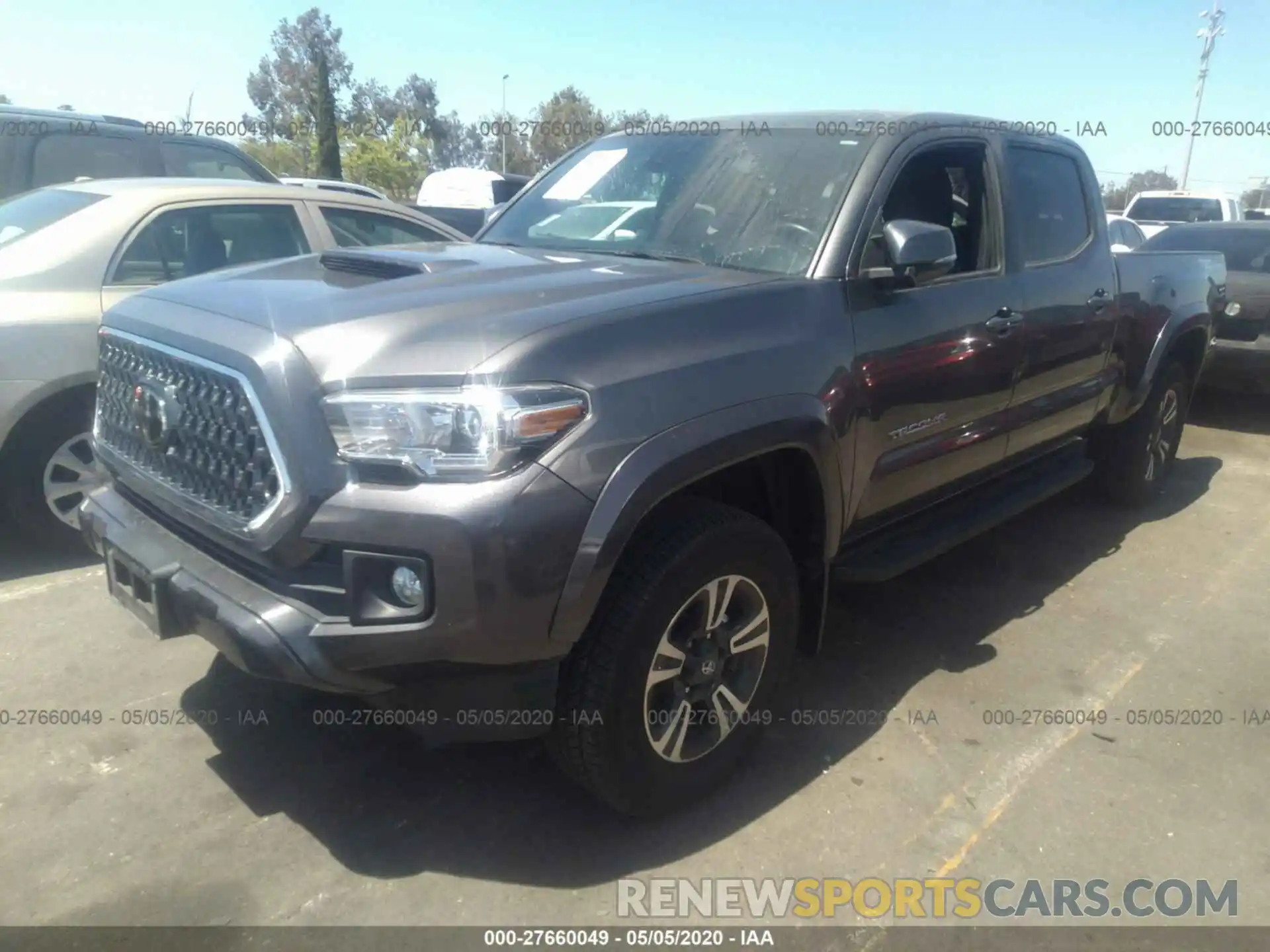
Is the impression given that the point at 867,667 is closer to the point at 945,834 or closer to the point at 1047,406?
the point at 945,834

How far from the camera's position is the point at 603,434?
227 centimetres

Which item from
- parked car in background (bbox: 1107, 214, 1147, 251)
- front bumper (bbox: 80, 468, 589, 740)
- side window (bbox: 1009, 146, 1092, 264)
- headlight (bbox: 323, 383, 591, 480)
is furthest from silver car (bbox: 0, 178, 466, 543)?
parked car in background (bbox: 1107, 214, 1147, 251)

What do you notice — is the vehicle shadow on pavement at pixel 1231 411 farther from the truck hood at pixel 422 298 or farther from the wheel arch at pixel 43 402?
the wheel arch at pixel 43 402

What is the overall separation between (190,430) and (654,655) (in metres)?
1.36

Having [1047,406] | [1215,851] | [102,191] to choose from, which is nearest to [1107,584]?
[1047,406]

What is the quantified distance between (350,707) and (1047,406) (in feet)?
10.4

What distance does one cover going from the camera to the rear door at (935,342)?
3.13m

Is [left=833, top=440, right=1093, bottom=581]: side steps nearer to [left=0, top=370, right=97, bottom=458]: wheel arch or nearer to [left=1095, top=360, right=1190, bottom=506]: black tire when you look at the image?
[left=1095, top=360, right=1190, bottom=506]: black tire

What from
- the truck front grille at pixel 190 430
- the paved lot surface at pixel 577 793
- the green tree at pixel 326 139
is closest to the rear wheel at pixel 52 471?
the paved lot surface at pixel 577 793

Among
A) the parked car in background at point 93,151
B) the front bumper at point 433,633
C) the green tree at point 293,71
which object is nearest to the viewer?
the front bumper at point 433,633

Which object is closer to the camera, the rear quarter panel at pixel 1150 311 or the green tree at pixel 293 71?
the rear quarter panel at pixel 1150 311

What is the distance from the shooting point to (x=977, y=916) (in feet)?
8.25

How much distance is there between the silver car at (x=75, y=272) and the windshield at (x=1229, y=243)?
269 inches
